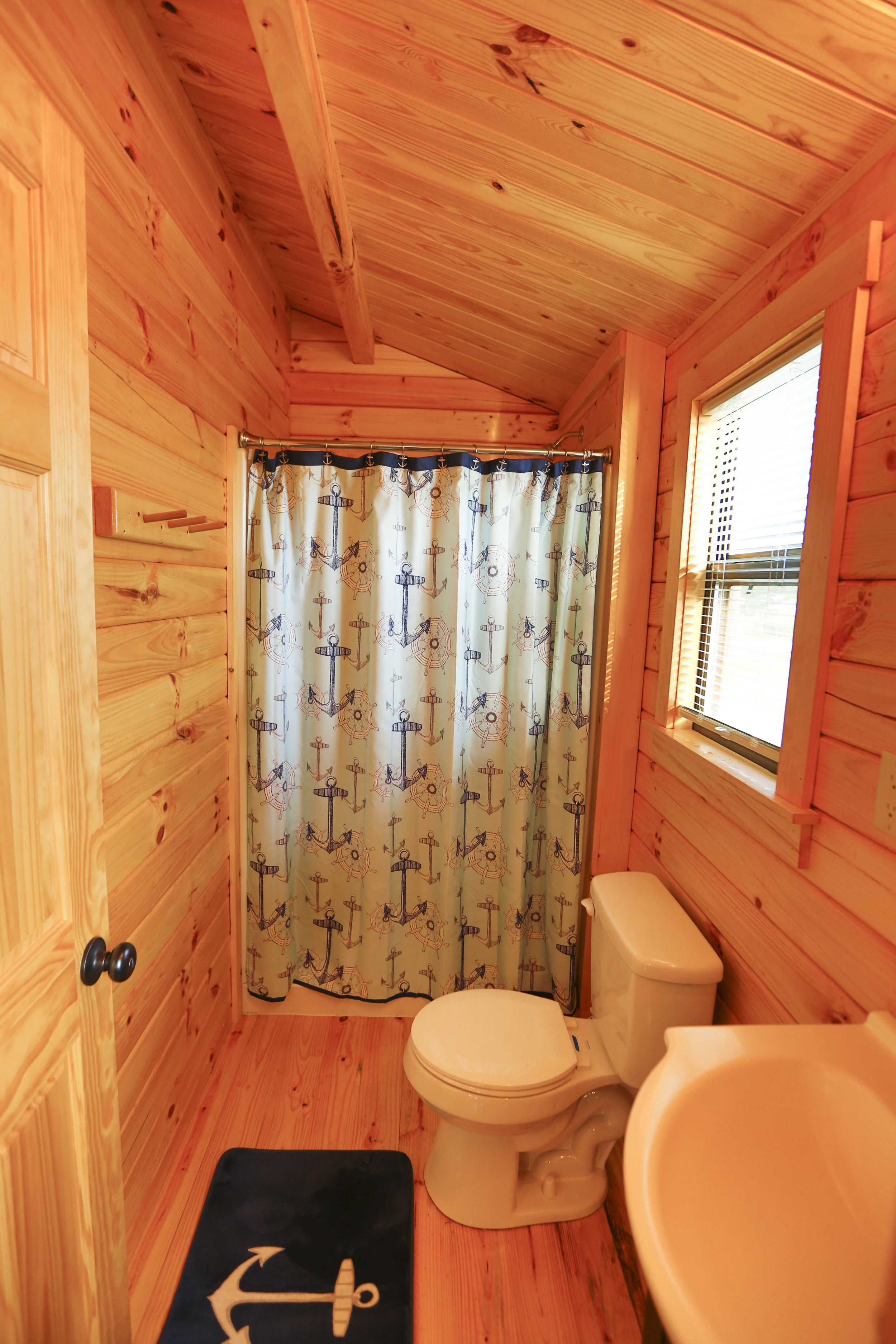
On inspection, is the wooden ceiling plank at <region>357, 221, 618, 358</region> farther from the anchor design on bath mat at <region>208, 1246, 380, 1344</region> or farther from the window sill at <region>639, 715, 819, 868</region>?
the anchor design on bath mat at <region>208, 1246, 380, 1344</region>

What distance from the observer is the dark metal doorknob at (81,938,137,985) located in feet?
2.72

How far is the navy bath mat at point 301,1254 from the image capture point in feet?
4.25

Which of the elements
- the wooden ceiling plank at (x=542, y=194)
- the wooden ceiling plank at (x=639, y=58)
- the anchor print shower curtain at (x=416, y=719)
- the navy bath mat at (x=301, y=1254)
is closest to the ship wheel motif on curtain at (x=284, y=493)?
the anchor print shower curtain at (x=416, y=719)

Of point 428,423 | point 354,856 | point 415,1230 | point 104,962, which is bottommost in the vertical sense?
point 415,1230

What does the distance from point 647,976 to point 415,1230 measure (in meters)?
0.85

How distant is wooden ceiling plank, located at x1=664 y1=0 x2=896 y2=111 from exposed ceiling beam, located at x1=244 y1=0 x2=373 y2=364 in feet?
1.98

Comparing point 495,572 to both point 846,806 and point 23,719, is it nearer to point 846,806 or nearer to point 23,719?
point 846,806

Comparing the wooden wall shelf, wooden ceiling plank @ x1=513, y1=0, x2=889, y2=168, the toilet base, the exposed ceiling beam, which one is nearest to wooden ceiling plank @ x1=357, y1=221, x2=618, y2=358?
the exposed ceiling beam

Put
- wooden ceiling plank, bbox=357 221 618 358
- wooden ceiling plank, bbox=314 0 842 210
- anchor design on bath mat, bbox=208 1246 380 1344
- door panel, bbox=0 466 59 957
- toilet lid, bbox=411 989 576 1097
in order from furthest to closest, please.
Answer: wooden ceiling plank, bbox=357 221 618 358, toilet lid, bbox=411 989 576 1097, anchor design on bath mat, bbox=208 1246 380 1344, wooden ceiling plank, bbox=314 0 842 210, door panel, bbox=0 466 59 957

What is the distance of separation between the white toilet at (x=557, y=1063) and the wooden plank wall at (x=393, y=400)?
185 cm

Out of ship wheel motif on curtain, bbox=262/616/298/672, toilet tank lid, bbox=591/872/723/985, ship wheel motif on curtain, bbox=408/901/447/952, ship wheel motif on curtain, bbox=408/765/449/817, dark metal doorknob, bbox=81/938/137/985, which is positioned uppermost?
ship wheel motif on curtain, bbox=262/616/298/672

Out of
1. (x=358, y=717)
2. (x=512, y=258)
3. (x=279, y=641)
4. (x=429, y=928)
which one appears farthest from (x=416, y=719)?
(x=512, y=258)

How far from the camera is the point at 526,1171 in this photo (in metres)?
1.60

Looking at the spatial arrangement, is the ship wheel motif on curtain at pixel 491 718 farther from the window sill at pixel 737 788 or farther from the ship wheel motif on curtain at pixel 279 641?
the ship wheel motif on curtain at pixel 279 641
